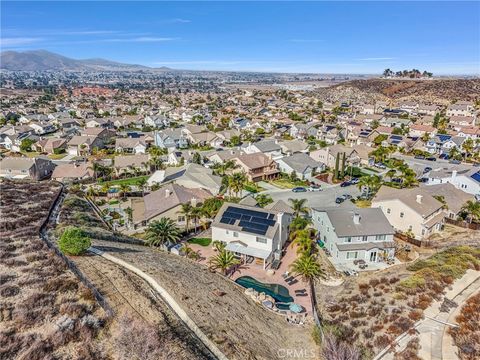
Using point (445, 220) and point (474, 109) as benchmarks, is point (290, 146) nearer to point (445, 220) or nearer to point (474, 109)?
point (445, 220)

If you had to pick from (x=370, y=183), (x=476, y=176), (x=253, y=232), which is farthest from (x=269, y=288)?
(x=476, y=176)

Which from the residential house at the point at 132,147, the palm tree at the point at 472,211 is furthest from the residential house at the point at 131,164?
the palm tree at the point at 472,211

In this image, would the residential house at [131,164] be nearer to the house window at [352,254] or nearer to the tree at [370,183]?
the tree at [370,183]

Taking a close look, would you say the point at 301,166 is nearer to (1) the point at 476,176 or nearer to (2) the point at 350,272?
(1) the point at 476,176

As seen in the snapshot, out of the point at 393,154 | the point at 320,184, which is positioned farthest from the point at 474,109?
the point at 320,184

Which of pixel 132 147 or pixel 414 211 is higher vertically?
pixel 414 211

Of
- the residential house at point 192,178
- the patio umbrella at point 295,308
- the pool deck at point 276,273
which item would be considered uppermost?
the residential house at point 192,178

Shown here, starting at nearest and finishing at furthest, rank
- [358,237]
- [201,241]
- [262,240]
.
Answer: [262,240] < [358,237] < [201,241]
